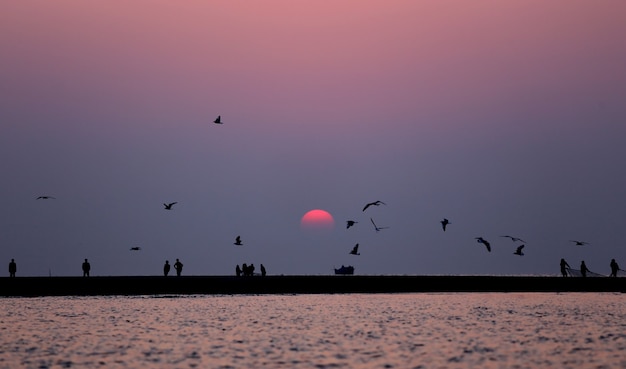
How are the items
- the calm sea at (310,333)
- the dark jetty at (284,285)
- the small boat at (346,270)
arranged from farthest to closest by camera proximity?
the small boat at (346,270)
the dark jetty at (284,285)
the calm sea at (310,333)

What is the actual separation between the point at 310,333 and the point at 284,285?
42528mm

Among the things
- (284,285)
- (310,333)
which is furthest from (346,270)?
(310,333)

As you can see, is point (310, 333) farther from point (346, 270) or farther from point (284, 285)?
point (346, 270)

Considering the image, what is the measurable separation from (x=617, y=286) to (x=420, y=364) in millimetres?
59862

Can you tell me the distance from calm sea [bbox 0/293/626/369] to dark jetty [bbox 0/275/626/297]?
663 cm

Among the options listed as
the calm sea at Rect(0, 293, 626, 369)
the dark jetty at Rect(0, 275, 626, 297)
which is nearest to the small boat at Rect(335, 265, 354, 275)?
the dark jetty at Rect(0, 275, 626, 297)

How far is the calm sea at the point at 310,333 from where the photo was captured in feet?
122

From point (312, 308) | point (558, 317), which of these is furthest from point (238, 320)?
point (558, 317)

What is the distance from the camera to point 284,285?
91250mm

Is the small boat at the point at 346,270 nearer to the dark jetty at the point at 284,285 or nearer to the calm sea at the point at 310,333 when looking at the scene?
the dark jetty at the point at 284,285

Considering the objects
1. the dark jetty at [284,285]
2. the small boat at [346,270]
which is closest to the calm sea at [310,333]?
the dark jetty at [284,285]

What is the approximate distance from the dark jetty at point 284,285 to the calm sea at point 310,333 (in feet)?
21.7

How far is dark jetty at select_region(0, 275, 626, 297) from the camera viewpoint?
8407 centimetres

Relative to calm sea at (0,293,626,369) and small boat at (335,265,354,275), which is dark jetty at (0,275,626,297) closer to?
calm sea at (0,293,626,369)
